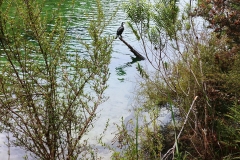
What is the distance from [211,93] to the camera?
5332mm

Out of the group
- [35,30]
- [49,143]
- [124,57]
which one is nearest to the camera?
[35,30]

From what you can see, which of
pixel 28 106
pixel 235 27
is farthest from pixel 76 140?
pixel 235 27

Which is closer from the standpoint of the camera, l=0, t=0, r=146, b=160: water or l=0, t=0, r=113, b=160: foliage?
l=0, t=0, r=113, b=160: foliage

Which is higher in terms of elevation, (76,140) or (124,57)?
(76,140)

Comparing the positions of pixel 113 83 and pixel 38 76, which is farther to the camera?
pixel 113 83

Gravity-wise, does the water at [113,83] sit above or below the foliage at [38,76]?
below

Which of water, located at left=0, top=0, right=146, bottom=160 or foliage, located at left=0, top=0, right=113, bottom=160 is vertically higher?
foliage, located at left=0, top=0, right=113, bottom=160

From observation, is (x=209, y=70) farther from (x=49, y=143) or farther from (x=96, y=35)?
(x=49, y=143)

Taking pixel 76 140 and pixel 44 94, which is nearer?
pixel 44 94

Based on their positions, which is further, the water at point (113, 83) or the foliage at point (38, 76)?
the water at point (113, 83)

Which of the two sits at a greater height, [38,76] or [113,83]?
[38,76]

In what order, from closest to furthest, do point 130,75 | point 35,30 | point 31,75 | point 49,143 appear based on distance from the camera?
point 35,30, point 31,75, point 49,143, point 130,75

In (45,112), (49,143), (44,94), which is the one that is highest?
(44,94)

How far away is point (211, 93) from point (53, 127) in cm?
245
